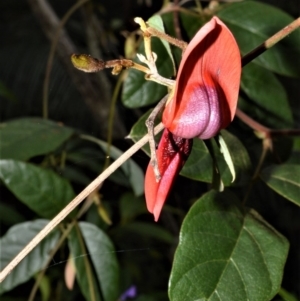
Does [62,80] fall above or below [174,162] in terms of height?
below

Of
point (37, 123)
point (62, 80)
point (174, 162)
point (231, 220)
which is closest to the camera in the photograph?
point (174, 162)

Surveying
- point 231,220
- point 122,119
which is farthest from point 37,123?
point 231,220

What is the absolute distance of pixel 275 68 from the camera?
25.0 inches

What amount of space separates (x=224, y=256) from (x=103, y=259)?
11.0 inches

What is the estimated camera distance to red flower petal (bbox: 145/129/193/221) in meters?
0.33

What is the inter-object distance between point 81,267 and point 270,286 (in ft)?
0.95

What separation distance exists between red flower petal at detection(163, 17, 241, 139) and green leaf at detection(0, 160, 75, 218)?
0.37m

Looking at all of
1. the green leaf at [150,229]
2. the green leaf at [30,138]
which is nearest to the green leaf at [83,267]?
the green leaf at [30,138]

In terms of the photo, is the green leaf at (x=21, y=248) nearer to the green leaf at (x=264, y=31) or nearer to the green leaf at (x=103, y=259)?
the green leaf at (x=103, y=259)


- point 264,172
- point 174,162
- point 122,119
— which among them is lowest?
point 122,119

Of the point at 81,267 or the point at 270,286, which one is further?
the point at 81,267

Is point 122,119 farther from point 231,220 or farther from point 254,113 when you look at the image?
point 231,220

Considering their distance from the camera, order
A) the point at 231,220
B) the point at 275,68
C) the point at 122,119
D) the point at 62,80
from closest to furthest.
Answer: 1. the point at 231,220
2. the point at 275,68
3. the point at 122,119
4. the point at 62,80

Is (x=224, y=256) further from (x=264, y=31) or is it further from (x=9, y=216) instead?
(x=9, y=216)
